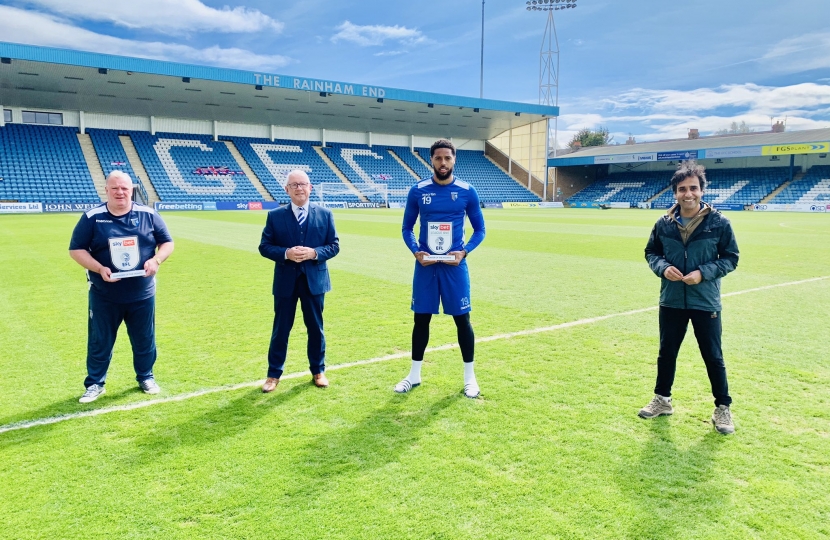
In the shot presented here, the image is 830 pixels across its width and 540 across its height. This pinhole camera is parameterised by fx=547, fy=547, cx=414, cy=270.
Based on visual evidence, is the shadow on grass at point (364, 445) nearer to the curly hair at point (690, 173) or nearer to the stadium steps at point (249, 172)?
the curly hair at point (690, 173)

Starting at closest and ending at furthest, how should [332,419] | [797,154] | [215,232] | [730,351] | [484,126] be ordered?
[332,419], [730,351], [215,232], [797,154], [484,126]

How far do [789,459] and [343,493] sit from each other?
285 cm

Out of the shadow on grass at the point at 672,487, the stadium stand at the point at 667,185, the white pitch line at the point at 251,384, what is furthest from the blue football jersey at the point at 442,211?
the stadium stand at the point at 667,185

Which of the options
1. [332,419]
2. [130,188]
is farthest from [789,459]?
[130,188]

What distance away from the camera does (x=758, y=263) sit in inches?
495

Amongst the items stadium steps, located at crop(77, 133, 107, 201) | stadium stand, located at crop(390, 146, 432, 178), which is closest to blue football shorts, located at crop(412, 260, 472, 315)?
stadium steps, located at crop(77, 133, 107, 201)

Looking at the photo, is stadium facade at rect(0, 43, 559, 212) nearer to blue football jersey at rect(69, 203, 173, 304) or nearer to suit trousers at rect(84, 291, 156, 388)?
blue football jersey at rect(69, 203, 173, 304)

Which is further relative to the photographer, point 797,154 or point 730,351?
point 797,154

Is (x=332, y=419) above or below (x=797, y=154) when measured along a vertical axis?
below

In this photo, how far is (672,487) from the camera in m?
3.22

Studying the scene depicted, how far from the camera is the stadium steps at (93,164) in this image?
3819 cm

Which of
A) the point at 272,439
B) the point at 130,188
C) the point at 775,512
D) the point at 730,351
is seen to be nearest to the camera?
the point at 775,512

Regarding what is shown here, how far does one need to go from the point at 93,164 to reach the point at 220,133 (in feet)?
A: 37.6

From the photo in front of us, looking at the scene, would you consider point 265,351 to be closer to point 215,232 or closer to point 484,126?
point 215,232
